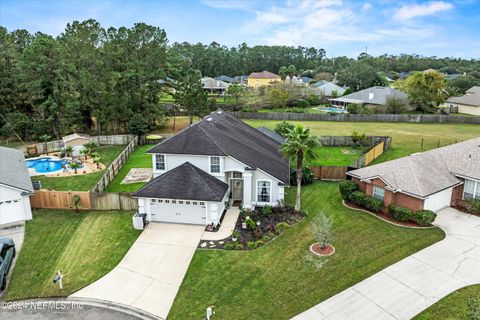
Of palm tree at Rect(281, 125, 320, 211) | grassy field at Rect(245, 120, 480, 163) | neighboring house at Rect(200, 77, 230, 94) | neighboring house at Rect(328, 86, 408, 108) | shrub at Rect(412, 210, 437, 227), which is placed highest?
neighboring house at Rect(200, 77, 230, 94)

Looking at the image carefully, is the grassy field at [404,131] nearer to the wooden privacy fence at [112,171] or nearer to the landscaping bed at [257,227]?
the landscaping bed at [257,227]

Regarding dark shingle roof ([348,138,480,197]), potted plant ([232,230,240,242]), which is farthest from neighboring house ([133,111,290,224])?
dark shingle roof ([348,138,480,197])

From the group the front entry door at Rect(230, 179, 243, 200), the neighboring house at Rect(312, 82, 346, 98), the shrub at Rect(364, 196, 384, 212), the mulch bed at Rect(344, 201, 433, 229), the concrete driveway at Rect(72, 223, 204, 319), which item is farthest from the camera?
the neighboring house at Rect(312, 82, 346, 98)

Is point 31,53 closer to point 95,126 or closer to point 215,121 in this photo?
point 95,126

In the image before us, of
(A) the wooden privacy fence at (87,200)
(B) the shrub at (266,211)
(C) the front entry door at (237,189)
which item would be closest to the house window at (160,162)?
(A) the wooden privacy fence at (87,200)

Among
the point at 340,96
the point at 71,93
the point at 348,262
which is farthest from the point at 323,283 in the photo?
the point at 340,96

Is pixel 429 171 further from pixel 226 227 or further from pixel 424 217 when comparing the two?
pixel 226 227

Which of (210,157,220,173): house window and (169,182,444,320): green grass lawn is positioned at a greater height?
(210,157,220,173): house window

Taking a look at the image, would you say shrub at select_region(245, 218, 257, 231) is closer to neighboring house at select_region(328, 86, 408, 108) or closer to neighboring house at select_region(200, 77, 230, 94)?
neighboring house at select_region(328, 86, 408, 108)
